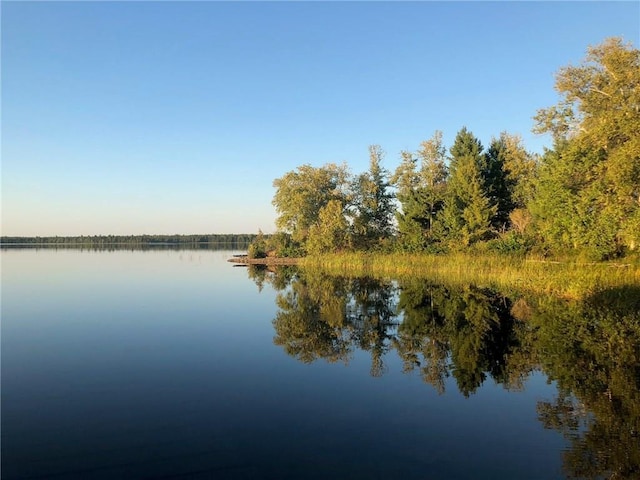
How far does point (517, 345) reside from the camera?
13836 mm

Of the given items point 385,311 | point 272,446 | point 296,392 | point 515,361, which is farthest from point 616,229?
point 272,446

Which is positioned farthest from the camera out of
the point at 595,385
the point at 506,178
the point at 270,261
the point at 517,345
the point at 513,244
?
the point at 270,261

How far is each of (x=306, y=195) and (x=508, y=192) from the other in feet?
85.6

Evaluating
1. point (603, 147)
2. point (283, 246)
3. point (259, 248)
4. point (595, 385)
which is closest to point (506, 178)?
point (603, 147)

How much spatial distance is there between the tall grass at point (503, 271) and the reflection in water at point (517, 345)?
6.14 ft

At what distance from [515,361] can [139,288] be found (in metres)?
25.6

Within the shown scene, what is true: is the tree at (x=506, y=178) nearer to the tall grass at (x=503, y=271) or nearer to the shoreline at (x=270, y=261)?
the tall grass at (x=503, y=271)

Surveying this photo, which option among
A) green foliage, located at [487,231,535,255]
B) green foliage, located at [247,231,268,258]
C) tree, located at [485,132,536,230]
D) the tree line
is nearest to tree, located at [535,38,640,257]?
the tree line

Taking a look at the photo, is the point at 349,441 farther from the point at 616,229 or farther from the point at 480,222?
the point at 480,222

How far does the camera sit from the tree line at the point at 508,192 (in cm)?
2533

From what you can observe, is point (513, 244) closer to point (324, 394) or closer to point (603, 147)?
point (603, 147)

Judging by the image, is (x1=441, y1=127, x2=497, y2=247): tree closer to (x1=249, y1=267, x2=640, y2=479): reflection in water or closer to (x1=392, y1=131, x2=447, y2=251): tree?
(x1=392, y1=131, x2=447, y2=251): tree

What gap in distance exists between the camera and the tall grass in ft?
76.3

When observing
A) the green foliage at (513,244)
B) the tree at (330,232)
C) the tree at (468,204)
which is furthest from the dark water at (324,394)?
the tree at (330,232)
